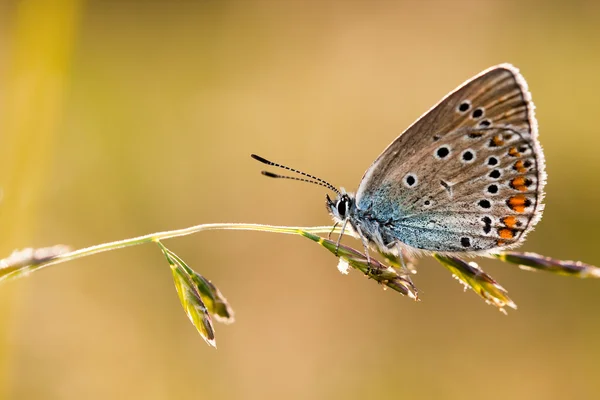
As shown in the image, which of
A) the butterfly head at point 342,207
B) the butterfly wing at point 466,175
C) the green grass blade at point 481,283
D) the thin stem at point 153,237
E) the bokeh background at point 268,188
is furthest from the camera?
the bokeh background at point 268,188

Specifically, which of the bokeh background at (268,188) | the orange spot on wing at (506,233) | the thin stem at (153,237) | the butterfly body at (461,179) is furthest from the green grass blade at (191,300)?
the orange spot on wing at (506,233)

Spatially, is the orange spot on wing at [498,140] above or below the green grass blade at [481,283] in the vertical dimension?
above

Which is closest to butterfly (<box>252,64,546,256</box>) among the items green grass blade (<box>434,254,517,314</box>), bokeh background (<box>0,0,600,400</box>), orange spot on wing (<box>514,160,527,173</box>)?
orange spot on wing (<box>514,160,527,173</box>)

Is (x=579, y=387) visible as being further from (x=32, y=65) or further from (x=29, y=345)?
(x=32, y=65)

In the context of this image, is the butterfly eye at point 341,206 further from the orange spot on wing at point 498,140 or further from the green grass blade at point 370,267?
the green grass blade at point 370,267

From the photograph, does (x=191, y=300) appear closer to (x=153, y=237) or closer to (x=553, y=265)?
(x=153, y=237)

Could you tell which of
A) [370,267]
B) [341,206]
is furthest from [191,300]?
[341,206]

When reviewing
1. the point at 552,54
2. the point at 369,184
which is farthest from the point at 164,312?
the point at 552,54

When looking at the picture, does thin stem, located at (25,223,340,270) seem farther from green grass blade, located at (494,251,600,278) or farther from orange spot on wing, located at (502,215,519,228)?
orange spot on wing, located at (502,215,519,228)
